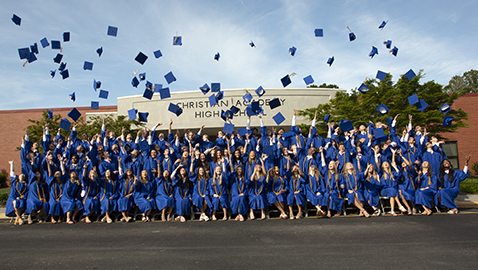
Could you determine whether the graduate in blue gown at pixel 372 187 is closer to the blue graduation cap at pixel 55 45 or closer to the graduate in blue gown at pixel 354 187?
the graduate in blue gown at pixel 354 187

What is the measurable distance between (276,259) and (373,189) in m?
4.03

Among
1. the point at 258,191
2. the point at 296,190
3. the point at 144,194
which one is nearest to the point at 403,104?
the point at 296,190

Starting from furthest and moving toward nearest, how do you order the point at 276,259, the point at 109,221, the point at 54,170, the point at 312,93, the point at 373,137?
the point at 312,93 → the point at 373,137 → the point at 54,170 → the point at 109,221 → the point at 276,259

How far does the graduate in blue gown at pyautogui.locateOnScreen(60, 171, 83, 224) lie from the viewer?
23.7 feet

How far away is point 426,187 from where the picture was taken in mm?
7316

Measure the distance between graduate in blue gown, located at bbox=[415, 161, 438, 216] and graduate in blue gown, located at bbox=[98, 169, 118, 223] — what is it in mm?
6848

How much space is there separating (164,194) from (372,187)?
16.0 ft

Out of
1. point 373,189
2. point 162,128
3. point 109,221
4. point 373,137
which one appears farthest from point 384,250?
point 162,128

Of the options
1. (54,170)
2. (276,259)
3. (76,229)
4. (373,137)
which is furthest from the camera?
(373,137)

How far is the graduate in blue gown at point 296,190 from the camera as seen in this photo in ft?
23.6

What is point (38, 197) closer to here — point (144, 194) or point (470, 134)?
point (144, 194)

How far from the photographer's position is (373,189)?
7348mm

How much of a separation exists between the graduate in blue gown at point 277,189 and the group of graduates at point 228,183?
2 cm

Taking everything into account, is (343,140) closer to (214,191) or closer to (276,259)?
(214,191)
